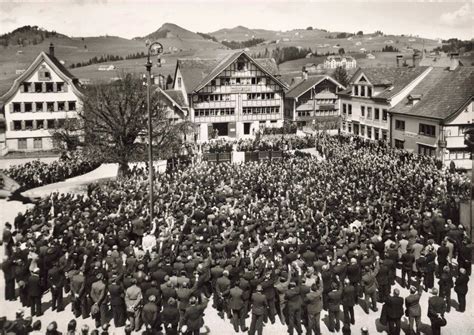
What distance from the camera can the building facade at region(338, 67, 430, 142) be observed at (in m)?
46.8

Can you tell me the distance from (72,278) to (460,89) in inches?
1392

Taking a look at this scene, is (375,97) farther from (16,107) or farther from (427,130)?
(16,107)

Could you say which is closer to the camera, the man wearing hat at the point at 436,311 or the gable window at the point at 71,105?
the man wearing hat at the point at 436,311

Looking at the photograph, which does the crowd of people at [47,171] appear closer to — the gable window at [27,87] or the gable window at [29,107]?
the gable window at [29,107]

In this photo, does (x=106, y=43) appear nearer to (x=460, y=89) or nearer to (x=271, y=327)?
(x=460, y=89)

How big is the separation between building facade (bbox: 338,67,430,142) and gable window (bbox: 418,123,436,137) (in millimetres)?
5489

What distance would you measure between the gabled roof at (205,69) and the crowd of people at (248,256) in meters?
33.1

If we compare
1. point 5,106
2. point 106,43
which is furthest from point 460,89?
point 106,43

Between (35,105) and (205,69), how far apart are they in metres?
22.5

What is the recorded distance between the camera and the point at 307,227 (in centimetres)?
1875

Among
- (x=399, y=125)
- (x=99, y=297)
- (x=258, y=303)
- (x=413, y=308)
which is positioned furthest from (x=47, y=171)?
(x=399, y=125)

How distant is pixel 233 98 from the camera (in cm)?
5953

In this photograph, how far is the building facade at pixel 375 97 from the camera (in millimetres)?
46781

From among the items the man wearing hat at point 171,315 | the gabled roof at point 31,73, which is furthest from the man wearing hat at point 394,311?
the gabled roof at point 31,73
